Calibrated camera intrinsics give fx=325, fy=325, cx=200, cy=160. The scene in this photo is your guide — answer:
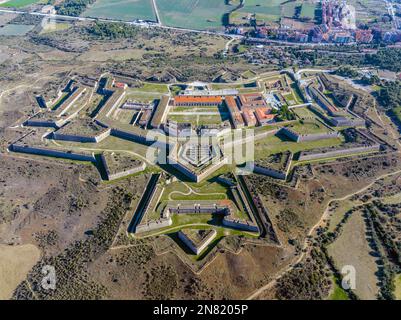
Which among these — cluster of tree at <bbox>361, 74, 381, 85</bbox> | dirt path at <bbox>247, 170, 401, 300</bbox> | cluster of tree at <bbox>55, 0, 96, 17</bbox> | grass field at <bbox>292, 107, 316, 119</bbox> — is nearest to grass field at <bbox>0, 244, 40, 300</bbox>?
dirt path at <bbox>247, 170, 401, 300</bbox>

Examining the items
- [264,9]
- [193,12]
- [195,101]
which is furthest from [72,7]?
[195,101]

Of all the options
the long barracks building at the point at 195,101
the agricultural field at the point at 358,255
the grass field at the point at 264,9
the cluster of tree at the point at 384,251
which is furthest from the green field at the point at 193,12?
the agricultural field at the point at 358,255

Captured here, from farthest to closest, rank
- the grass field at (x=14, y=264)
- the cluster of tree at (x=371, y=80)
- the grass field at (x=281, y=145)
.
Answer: the cluster of tree at (x=371, y=80) < the grass field at (x=281, y=145) < the grass field at (x=14, y=264)

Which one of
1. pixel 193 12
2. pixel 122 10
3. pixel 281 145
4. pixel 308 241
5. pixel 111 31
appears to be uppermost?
pixel 122 10

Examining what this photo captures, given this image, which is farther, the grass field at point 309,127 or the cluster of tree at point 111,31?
the cluster of tree at point 111,31

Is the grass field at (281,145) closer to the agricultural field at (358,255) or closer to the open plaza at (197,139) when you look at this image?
the open plaza at (197,139)

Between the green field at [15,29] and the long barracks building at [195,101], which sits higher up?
the green field at [15,29]

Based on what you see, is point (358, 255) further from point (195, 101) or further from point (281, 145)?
point (195, 101)

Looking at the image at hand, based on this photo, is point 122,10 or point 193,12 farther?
point 122,10

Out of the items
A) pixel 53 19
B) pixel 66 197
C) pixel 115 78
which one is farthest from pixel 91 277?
pixel 53 19
